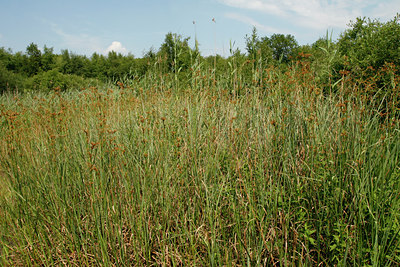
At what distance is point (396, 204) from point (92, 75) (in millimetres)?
21802

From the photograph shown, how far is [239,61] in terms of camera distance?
18.3 ft

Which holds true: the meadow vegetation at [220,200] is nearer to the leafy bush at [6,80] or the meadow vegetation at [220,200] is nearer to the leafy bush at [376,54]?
the leafy bush at [376,54]

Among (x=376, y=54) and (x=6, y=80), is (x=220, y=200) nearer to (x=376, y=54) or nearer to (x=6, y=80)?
(x=376, y=54)

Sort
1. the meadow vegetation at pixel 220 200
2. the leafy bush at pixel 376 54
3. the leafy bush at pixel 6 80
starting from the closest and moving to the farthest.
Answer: the meadow vegetation at pixel 220 200 → the leafy bush at pixel 376 54 → the leafy bush at pixel 6 80

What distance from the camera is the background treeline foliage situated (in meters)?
3.71

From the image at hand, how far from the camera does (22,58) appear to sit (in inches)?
751

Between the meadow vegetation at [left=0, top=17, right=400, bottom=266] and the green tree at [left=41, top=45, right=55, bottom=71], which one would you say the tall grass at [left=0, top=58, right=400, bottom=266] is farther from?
the green tree at [left=41, top=45, right=55, bottom=71]

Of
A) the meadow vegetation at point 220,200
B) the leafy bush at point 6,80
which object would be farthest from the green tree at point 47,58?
the meadow vegetation at point 220,200

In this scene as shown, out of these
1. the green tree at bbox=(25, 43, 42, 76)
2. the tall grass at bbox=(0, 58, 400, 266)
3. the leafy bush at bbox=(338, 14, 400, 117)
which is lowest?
the tall grass at bbox=(0, 58, 400, 266)

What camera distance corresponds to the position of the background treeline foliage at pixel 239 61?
371cm

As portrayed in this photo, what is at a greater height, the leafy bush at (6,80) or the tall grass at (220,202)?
the leafy bush at (6,80)

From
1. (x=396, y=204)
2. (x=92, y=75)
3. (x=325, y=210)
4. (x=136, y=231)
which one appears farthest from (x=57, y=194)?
(x=92, y=75)

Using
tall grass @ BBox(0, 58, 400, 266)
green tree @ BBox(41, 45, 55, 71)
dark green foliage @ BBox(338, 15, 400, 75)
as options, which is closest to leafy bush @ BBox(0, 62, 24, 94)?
green tree @ BBox(41, 45, 55, 71)

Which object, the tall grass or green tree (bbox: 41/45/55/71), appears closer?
the tall grass
